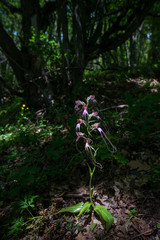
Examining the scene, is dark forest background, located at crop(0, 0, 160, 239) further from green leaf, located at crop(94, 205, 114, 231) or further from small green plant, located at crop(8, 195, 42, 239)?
green leaf, located at crop(94, 205, 114, 231)

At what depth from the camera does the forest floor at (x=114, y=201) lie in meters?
1.23

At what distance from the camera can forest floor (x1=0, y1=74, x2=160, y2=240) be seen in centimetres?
123

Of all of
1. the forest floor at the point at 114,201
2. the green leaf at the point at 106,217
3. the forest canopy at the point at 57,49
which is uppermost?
the forest canopy at the point at 57,49

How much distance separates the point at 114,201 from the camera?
151cm

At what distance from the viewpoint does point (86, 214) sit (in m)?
1.41

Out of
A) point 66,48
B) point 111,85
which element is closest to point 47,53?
point 66,48

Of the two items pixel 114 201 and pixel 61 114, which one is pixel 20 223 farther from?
pixel 61 114

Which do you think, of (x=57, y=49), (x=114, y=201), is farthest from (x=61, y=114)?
(x=114, y=201)

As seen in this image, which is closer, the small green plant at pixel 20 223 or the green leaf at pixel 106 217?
the green leaf at pixel 106 217

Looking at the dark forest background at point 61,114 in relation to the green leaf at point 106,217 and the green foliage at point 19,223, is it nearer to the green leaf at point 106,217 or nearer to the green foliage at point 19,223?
the green foliage at point 19,223

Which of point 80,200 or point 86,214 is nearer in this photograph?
point 86,214

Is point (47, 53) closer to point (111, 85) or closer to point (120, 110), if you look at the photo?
point (120, 110)

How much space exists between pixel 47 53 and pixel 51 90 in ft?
4.36

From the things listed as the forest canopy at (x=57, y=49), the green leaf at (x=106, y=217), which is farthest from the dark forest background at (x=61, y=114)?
the green leaf at (x=106, y=217)
